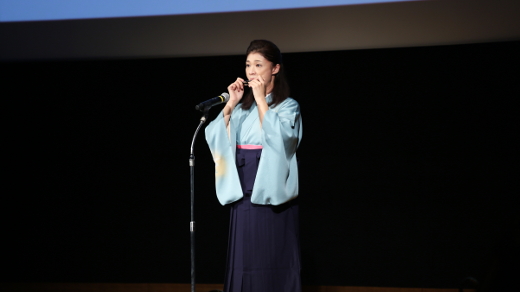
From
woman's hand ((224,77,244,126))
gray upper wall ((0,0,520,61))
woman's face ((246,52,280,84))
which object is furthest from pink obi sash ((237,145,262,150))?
gray upper wall ((0,0,520,61))

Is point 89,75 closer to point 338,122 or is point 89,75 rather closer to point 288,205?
point 338,122

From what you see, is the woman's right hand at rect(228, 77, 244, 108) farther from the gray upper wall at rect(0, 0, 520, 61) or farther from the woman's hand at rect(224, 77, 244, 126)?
the gray upper wall at rect(0, 0, 520, 61)

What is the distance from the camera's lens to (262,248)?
1960 mm

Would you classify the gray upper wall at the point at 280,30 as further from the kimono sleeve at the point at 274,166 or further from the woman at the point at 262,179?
the kimono sleeve at the point at 274,166

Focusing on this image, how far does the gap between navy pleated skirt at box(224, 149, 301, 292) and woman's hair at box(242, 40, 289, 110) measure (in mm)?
253

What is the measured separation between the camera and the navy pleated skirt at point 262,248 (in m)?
1.95

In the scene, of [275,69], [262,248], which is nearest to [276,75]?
[275,69]

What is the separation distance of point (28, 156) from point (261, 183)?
216cm

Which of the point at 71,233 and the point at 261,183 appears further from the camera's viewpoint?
the point at 71,233

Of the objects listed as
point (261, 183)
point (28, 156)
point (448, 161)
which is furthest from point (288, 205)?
point (28, 156)

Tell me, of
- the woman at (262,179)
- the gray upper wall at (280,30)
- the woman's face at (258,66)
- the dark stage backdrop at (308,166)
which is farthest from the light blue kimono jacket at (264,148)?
the dark stage backdrop at (308,166)

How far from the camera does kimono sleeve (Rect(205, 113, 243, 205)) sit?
2.00 m

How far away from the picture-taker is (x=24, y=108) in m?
3.34

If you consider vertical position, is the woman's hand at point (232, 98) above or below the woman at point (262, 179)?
above
